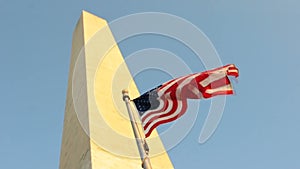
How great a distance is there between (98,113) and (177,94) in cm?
421

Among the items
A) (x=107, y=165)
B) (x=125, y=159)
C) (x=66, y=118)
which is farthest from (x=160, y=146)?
(x=66, y=118)

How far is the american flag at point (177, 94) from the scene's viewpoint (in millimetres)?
7078

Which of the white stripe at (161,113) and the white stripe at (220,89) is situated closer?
the white stripe at (161,113)

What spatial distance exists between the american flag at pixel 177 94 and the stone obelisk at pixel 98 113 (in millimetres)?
2310

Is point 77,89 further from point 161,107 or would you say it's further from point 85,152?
point 161,107

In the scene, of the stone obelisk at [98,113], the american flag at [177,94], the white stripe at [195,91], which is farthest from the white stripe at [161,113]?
the stone obelisk at [98,113]

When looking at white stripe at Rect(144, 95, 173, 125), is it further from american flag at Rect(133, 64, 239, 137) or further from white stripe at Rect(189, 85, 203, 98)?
white stripe at Rect(189, 85, 203, 98)

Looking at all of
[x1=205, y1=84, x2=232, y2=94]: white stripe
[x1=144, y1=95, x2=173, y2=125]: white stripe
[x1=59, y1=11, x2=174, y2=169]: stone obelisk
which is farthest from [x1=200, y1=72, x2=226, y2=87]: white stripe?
[x1=59, y1=11, x2=174, y2=169]: stone obelisk

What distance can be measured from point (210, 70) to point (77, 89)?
673cm

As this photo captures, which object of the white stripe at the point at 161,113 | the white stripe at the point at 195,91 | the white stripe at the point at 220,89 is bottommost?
the white stripe at the point at 161,113

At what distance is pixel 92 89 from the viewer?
12.0 metres

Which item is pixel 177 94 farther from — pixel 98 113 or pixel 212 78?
pixel 98 113

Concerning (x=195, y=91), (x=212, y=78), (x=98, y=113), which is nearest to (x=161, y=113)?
(x=195, y=91)

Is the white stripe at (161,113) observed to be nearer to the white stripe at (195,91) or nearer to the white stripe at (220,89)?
the white stripe at (195,91)
